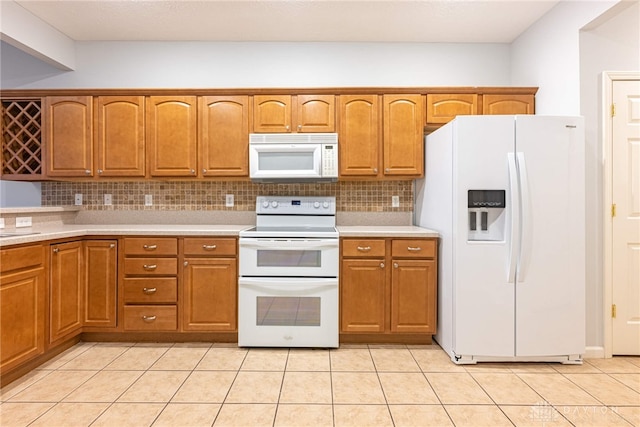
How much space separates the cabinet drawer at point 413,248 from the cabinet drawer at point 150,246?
1777 mm

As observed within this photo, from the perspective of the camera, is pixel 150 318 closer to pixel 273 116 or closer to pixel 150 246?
pixel 150 246

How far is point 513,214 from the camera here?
2.42 metres

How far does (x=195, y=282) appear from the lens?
2861mm

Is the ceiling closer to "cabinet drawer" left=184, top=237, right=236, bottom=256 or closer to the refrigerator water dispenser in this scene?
the refrigerator water dispenser

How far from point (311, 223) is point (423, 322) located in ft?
4.35

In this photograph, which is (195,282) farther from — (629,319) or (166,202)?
(629,319)

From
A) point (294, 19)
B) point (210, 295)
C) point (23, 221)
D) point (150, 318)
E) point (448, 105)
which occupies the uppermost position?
point (294, 19)

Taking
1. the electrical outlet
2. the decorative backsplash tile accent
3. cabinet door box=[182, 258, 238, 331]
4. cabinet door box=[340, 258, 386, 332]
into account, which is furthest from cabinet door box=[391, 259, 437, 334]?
the electrical outlet

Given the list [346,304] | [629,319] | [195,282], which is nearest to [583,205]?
[629,319]

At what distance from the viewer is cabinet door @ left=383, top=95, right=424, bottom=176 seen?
124 inches

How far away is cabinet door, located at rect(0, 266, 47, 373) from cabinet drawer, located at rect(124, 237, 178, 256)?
1.91ft

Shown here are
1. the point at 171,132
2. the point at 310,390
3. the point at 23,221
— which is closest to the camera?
the point at 310,390

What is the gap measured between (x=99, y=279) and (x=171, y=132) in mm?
1375

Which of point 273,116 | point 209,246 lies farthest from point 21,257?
point 273,116
